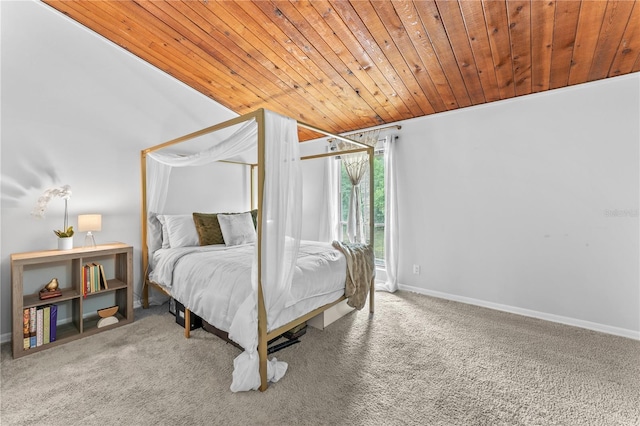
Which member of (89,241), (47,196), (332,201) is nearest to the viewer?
(47,196)

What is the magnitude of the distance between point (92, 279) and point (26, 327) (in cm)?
55

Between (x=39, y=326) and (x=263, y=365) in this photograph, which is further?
(x=39, y=326)

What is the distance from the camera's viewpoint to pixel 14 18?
255cm

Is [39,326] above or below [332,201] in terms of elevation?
below

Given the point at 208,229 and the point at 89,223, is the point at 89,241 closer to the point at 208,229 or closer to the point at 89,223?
the point at 89,223

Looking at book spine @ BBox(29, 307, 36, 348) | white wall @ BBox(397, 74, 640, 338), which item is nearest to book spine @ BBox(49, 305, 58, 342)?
book spine @ BBox(29, 307, 36, 348)

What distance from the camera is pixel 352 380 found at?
6.54 feet

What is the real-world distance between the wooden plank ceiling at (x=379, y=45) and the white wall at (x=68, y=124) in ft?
0.87

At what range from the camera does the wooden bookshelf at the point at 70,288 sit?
2.28 m

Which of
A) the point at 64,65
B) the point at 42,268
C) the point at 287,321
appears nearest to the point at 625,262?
the point at 287,321

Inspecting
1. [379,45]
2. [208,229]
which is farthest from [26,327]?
[379,45]

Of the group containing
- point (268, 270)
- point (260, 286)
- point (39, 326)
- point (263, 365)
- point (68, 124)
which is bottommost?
point (263, 365)

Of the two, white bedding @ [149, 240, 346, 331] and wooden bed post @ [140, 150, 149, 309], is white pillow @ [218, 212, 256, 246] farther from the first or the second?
wooden bed post @ [140, 150, 149, 309]

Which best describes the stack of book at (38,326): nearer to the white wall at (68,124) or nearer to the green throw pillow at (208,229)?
the white wall at (68,124)
